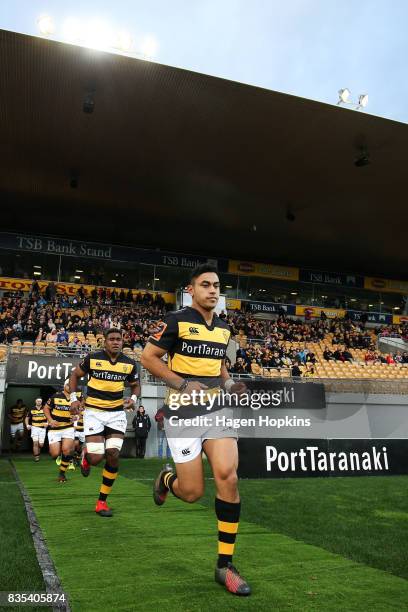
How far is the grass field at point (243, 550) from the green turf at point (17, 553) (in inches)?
9.5

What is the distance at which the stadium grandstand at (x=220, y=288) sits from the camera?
5.79 m

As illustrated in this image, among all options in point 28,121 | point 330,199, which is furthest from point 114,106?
point 330,199

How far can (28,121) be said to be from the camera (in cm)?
2159

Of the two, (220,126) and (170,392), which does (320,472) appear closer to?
(170,392)

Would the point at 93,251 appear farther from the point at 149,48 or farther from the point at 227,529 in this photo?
the point at 227,529

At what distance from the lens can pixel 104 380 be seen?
28.1ft

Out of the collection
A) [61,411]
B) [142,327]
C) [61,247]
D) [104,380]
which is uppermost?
A: [61,247]

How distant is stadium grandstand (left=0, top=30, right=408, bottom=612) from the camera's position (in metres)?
5.79

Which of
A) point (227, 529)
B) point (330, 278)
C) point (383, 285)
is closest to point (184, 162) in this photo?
point (330, 278)

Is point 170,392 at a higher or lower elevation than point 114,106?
lower

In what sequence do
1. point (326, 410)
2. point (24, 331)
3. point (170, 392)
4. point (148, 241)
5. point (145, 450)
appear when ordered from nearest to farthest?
point (170, 392) < point (326, 410) < point (145, 450) < point (24, 331) < point (148, 241)

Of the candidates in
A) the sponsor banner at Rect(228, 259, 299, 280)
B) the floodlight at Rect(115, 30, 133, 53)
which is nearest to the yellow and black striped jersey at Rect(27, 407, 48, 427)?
the floodlight at Rect(115, 30, 133, 53)

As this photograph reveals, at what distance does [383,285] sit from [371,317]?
2.92 m

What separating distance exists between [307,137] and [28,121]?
35.8 ft
